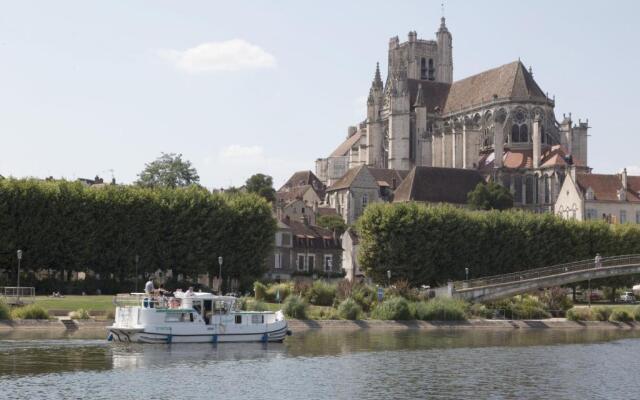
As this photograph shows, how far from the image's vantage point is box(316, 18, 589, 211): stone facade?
6009 inches

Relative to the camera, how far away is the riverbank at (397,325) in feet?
200

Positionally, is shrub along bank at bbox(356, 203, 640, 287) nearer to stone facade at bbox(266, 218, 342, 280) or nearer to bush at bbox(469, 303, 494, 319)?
bush at bbox(469, 303, 494, 319)

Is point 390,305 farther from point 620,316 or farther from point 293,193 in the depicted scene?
point 293,193

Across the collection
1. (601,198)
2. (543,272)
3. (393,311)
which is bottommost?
(393,311)

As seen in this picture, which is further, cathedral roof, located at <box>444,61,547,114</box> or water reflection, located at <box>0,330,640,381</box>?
cathedral roof, located at <box>444,61,547,114</box>

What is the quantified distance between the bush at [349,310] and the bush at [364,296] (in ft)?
10.3

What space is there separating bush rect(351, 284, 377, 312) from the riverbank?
3607 mm

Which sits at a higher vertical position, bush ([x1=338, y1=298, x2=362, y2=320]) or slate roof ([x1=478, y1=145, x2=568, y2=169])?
slate roof ([x1=478, y1=145, x2=568, y2=169])

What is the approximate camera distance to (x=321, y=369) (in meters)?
46.9

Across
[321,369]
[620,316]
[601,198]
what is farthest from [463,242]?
[321,369]

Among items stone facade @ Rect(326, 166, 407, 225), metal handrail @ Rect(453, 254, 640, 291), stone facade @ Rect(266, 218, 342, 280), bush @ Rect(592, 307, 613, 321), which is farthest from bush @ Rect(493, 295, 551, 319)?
stone facade @ Rect(326, 166, 407, 225)

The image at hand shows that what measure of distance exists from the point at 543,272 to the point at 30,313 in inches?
1665

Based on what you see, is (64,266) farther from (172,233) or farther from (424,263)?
(424,263)

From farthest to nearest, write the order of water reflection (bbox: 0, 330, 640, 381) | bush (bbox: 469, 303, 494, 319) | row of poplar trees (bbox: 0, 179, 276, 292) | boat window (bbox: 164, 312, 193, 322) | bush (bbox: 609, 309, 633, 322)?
row of poplar trees (bbox: 0, 179, 276, 292) → bush (bbox: 609, 309, 633, 322) → bush (bbox: 469, 303, 494, 319) → boat window (bbox: 164, 312, 193, 322) → water reflection (bbox: 0, 330, 640, 381)
